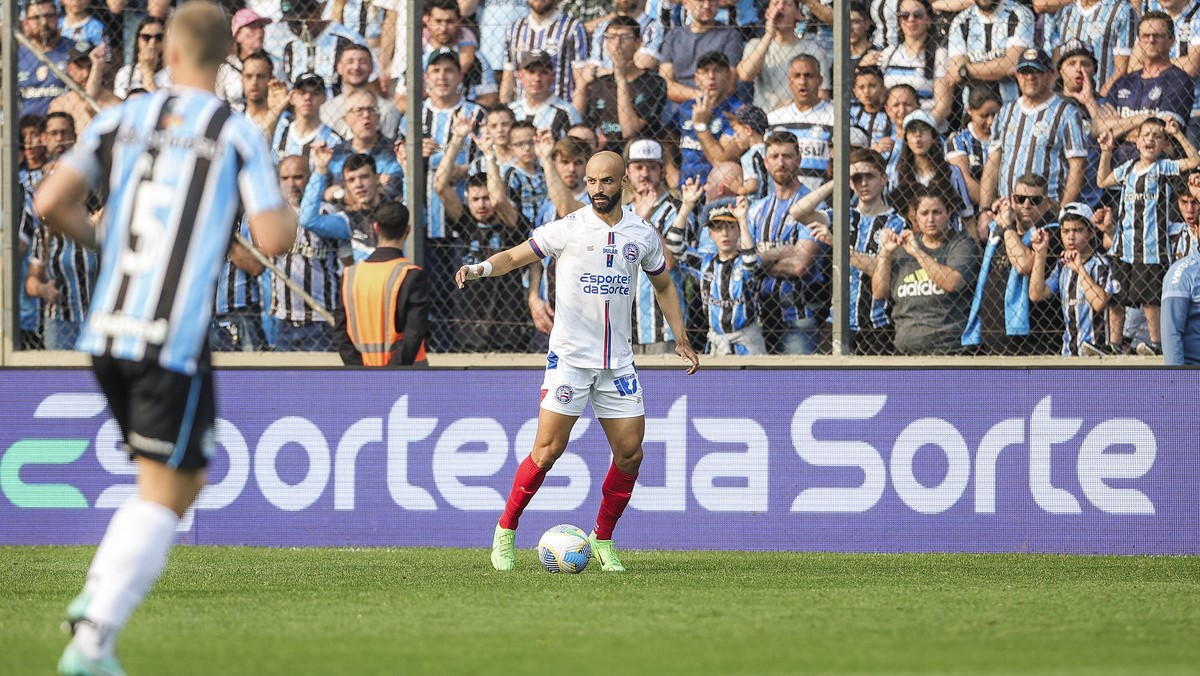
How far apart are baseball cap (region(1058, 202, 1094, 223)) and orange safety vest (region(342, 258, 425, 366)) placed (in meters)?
4.25

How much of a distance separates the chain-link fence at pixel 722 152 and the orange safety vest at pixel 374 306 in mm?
258

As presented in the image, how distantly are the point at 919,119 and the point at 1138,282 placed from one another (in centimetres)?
181

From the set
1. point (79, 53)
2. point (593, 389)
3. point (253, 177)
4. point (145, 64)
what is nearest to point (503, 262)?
point (593, 389)

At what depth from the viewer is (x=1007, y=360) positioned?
10.7 metres

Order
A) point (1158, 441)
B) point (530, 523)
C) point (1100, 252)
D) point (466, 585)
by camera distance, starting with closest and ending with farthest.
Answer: point (466, 585) < point (1158, 441) < point (530, 523) < point (1100, 252)

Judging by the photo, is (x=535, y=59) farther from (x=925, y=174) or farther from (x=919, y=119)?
(x=925, y=174)

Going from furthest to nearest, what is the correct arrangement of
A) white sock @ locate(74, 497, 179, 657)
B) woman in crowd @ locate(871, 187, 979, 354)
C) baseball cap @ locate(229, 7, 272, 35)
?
baseball cap @ locate(229, 7, 272, 35), woman in crowd @ locate(871, 187, 979, 354), white sock @ locate(74, 497, 179, 657)

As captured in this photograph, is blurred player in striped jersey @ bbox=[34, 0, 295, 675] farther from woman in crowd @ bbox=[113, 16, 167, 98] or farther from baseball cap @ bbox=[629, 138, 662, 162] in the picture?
woman in crowd @ bbox=[113, 16, 167, 98]

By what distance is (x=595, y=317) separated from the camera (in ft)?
27.5

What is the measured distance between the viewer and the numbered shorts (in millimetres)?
8383

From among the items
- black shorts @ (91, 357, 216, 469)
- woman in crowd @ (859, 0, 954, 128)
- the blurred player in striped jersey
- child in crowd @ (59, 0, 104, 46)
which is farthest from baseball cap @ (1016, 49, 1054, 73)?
black shorts @ (91, 357, 216, 469)

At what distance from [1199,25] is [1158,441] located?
3015 millimetres

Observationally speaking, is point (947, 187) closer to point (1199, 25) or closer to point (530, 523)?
point (1199, 25)

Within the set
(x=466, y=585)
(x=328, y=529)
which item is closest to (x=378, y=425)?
(x=328, y=529)
